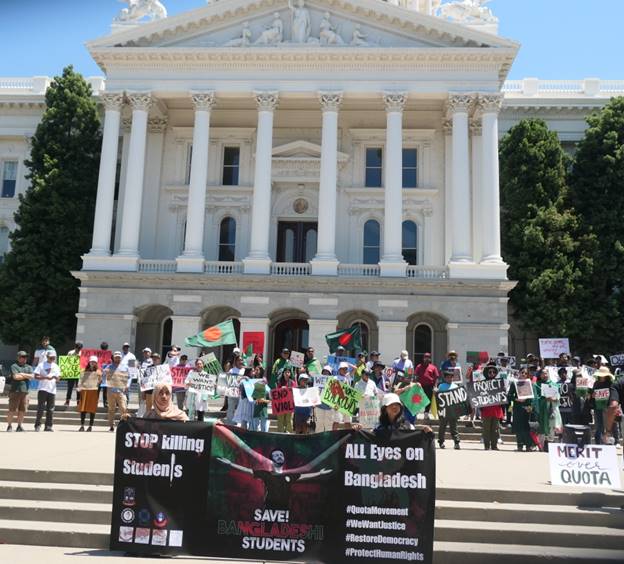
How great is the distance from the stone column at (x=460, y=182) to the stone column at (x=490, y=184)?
710 millimetres

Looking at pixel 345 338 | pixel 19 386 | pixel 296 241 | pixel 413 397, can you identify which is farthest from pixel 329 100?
pixel 19 386

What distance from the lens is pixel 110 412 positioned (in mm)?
18797

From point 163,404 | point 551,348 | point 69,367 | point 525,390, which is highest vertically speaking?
point 551,348

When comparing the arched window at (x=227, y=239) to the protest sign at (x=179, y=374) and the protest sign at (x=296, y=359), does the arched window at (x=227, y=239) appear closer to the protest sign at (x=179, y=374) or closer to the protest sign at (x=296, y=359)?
the protest sign at (x=296, y=359)

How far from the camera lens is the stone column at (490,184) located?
3180 cm

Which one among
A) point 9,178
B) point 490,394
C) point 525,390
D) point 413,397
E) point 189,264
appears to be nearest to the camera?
point 490,394

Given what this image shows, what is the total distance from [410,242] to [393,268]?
5.48 metres

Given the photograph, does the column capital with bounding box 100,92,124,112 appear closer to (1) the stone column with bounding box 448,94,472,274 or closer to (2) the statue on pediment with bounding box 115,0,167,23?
(2) the statue on pediment with bounding box 115,0,167,23

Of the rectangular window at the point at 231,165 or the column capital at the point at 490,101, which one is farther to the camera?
the rectangular window at the point at 231,165

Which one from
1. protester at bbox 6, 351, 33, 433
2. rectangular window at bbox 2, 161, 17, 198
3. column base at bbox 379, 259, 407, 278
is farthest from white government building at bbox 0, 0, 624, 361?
protester at bbox 6, 351, 33, 433

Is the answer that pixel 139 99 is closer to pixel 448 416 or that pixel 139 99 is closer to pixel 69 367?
pixel 69 367

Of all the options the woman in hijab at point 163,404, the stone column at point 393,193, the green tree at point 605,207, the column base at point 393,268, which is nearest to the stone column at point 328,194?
the column base at point 393,268

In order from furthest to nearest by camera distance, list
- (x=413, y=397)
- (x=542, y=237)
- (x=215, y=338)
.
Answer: (x=542, y=237) → (x=215, y=338) → (x=413, y=397)

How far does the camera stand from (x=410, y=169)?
123 feet
